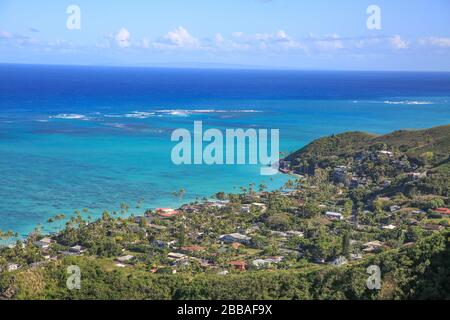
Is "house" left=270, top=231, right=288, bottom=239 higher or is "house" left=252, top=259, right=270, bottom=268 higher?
"house" left=270, top=231, right=288, bottom=239

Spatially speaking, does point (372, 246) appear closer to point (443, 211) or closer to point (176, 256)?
point (443, 211)

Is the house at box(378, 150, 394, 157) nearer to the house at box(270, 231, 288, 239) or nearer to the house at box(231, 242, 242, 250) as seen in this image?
the house at box(270, 231, 288, 239)


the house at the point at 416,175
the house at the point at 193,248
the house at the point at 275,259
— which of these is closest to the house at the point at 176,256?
the house at the point at 193,248

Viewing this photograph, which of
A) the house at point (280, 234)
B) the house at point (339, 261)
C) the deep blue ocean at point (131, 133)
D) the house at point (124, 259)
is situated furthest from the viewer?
the deep blue ocean at point (131, 133)

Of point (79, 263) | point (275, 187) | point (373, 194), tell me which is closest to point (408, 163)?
point (373, 194)

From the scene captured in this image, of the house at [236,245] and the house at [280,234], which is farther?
the house at [280,234]

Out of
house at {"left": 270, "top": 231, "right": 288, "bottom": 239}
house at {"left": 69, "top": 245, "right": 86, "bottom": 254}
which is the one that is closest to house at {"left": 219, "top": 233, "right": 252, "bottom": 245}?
house at {"left": 270, "top": 231, "right": 288, "bottom": 239}

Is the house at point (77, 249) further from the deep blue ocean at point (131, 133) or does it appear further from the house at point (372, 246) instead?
the house at point (372, 246)
